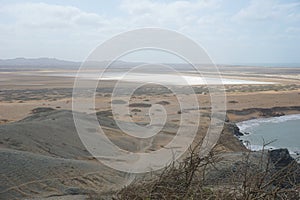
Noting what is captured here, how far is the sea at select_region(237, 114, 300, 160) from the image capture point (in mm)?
18422

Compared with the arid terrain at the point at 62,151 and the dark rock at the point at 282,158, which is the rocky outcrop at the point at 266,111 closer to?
the arid terrain at the point at 62,151

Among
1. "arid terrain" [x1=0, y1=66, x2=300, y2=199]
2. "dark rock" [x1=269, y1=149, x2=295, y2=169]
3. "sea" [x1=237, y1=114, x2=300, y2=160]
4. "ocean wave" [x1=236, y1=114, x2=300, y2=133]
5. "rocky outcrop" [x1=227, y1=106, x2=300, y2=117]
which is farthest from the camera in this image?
"rocky outcrop" [x1=227, y1=106, x2=300, y2=117]

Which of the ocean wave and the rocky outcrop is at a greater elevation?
the rocky outcrop

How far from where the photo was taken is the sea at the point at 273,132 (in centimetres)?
1842

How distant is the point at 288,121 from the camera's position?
83.5 ft

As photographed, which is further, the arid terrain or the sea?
the sea

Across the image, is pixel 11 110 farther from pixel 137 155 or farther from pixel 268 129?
pixel 268 129

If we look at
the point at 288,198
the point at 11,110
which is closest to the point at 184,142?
the point at 288,198

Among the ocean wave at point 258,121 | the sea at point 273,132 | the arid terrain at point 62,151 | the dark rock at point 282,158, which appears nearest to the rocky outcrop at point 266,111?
the arid terrain at point 62,151

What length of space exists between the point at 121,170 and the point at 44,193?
3.63 metres

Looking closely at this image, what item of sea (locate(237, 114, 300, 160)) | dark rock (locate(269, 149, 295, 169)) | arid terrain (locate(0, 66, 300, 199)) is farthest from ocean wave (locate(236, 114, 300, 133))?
dark rock (locate(269, 149, 295, 169))

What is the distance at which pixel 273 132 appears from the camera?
2155cm

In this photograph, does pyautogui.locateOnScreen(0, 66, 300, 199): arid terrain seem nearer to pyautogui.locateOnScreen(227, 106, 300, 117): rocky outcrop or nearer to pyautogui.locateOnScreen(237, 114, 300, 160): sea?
pyautogui.locateOnScreen(227, 106, 300, 117): rocky outcrop

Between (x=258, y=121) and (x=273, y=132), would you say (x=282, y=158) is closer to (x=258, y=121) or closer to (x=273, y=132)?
(x=273, y=132)
